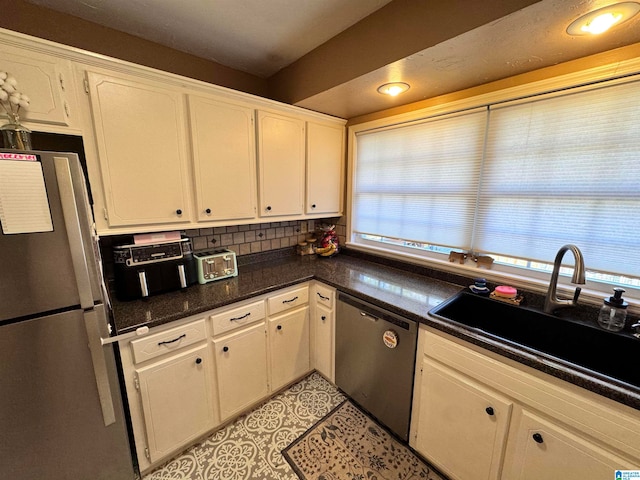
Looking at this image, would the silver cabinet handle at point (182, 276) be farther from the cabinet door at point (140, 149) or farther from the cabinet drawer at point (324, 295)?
the cabinet drawer at point (324, 295)

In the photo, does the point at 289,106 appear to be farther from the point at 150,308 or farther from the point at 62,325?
the point at 62,325

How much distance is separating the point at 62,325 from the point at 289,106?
184 cm

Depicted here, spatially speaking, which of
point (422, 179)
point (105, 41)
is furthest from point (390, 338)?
point (105, 41)

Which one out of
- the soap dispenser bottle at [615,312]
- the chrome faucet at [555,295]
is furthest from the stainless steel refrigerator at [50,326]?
the soap dispenser bottle at [615,312]

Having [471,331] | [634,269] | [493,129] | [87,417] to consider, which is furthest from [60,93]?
[634,269]

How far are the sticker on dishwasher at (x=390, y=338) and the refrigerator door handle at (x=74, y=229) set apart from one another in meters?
1.44

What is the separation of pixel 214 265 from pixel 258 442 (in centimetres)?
118

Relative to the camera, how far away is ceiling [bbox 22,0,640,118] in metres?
1.04

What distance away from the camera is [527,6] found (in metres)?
0.90

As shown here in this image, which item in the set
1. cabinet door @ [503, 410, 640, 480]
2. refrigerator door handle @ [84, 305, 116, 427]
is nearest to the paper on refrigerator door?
refrigerator door handle @ [84, 305, 116, 427]

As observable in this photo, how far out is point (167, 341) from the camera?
1337 millimetres

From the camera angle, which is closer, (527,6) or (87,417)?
(527,6)

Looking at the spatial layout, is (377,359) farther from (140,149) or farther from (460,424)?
(140,149)

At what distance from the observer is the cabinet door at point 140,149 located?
129cm
